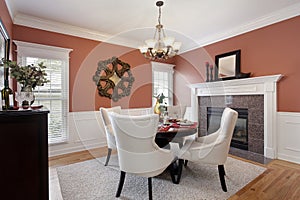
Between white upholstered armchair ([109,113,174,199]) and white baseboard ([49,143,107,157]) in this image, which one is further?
white baseboard ([49,143,107,157])

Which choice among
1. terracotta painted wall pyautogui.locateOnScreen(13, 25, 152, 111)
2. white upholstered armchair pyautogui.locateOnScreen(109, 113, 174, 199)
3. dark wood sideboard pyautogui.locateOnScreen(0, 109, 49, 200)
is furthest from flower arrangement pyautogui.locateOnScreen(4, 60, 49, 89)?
terracotta painted wall pyautogui.locateOnScreen(13, 25, 152, 111)

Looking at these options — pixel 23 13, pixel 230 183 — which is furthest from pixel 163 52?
pixel 23 13

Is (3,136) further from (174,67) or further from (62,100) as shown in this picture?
(174,67)

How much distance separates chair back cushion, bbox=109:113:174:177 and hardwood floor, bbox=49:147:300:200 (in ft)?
3.18

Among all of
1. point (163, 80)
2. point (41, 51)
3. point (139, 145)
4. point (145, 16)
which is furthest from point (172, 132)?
point (163, 80)

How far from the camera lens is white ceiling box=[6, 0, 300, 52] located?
2871 mm

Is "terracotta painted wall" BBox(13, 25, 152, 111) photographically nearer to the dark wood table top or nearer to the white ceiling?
the white ceiling

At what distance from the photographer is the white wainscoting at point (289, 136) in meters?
3.05

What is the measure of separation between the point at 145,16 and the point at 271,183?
11.2ft

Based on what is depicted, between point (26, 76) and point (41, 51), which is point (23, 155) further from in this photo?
point (41, 51)

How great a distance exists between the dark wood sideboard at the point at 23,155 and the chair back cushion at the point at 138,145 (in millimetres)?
717

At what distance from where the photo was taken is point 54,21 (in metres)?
3.50

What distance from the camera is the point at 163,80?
5.52 metres

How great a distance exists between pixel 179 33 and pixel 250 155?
3.16 m
